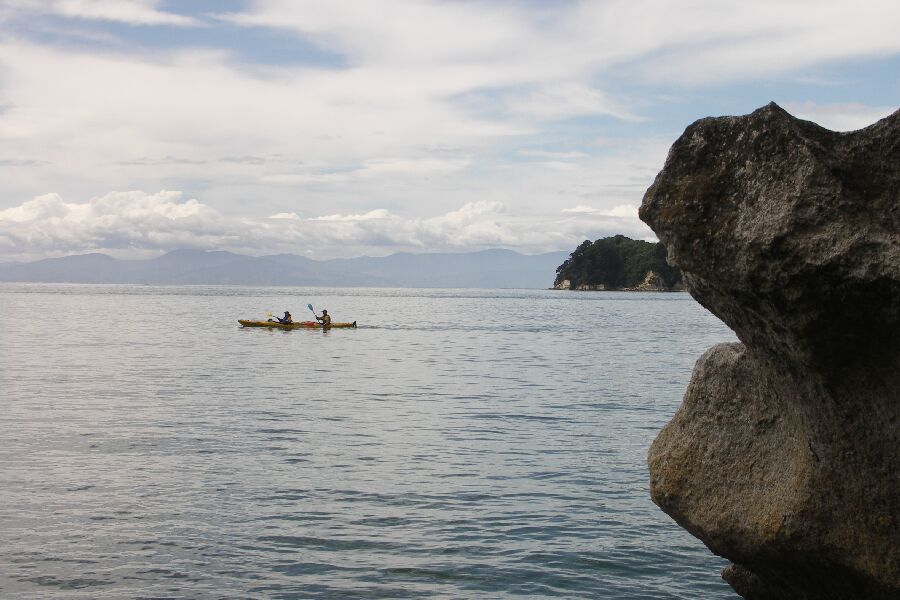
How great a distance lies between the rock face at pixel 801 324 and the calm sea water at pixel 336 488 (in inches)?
185

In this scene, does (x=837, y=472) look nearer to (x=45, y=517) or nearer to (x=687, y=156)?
(x=687, y=156)

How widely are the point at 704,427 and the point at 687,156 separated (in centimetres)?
276

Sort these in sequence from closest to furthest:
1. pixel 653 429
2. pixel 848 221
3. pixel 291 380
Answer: pixel 848 221
pixel 653 429
pixel 291 380

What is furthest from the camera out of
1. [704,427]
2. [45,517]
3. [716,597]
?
→ [45,517]

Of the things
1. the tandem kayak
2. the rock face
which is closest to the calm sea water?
the rock face

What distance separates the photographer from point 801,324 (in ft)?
19.9

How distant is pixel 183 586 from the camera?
12.0m

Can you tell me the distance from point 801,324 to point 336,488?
12.4 meters

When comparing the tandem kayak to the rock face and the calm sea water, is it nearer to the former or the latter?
the calm sea water

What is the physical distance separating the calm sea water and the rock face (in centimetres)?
469

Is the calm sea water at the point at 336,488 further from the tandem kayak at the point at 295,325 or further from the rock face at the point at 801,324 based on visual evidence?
the tandem kayak at the point at 295,325

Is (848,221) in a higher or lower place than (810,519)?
higher

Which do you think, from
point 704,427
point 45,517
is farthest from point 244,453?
point 704,427

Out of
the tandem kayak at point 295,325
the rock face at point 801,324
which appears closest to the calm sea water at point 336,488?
the rock face at point 801,324
